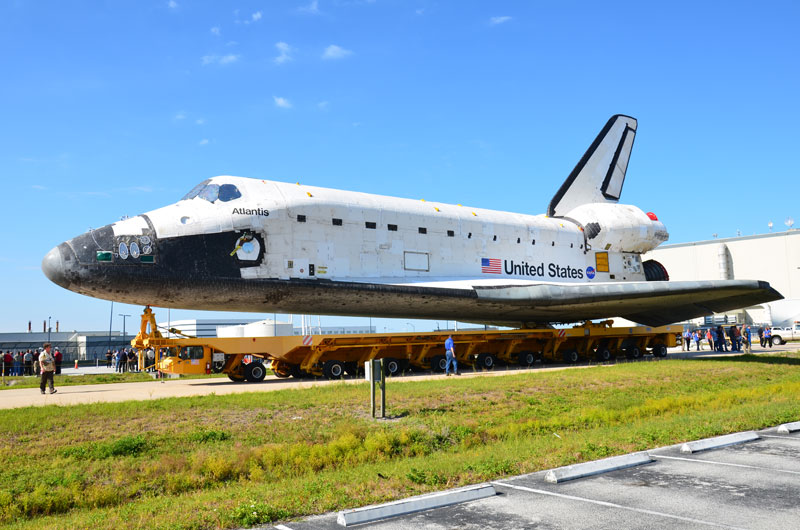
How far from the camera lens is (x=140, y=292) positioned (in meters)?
12.8

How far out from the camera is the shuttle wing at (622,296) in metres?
17.0

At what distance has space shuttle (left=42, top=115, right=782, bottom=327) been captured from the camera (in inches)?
504

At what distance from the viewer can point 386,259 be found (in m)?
15.6

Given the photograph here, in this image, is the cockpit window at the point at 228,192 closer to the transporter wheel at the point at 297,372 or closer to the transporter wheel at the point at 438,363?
the transporter wheel at the point at 297,372

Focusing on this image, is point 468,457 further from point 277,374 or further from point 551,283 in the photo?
point 551,283

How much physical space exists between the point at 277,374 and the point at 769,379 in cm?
1194

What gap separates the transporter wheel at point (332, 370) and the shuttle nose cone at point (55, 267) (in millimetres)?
5863

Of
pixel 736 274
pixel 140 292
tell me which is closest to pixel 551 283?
pixel 140 292

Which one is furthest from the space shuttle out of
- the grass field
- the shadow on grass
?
the grass field

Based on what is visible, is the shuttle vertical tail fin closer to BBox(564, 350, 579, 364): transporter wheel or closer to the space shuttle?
the space shuttle

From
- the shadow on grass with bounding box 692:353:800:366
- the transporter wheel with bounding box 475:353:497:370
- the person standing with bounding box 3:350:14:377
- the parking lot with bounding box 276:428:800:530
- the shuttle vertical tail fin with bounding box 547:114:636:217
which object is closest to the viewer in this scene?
the parking lot with bounding box 276:428:800:530

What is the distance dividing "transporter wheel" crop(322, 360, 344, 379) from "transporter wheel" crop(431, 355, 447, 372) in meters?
2.97

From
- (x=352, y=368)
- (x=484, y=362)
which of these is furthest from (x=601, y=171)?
(x=352, y=368)

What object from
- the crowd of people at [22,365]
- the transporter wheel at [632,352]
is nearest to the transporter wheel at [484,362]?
the transporter wheel at [632,352]
